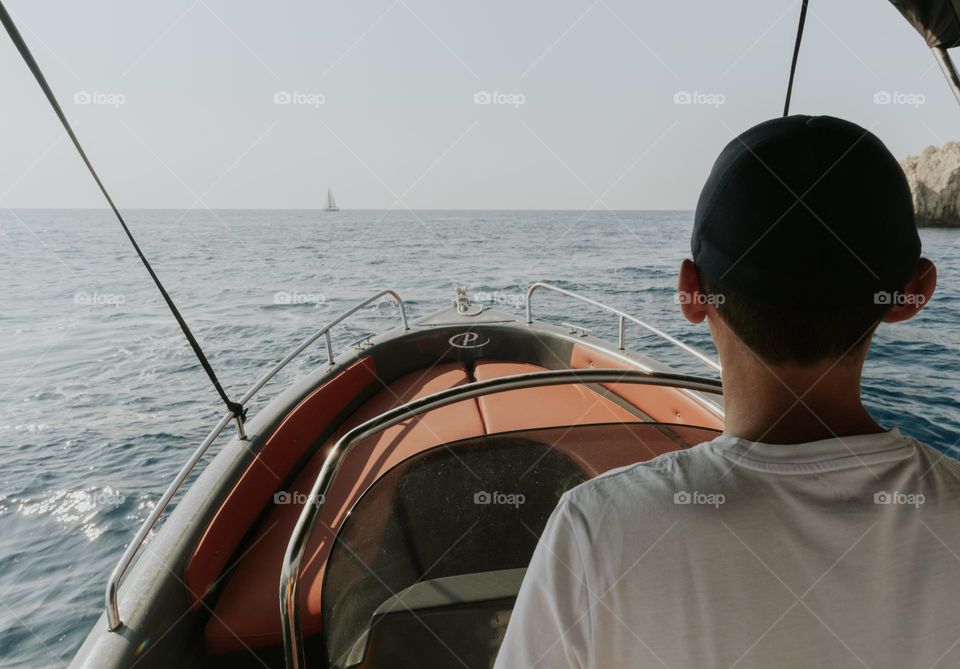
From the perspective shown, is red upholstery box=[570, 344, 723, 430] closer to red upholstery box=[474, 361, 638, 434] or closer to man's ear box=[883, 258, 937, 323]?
red upholstery box=[474, 361, 638, 434]

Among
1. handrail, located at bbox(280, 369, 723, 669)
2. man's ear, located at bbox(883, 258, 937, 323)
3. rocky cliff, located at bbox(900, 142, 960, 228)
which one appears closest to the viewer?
man's ear, located at bbox(883, 258, 937, 323)

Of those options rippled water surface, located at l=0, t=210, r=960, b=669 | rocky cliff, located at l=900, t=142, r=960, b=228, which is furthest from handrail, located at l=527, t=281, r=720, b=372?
rocky cliff, located at l=900, t=142, r=960, b=228

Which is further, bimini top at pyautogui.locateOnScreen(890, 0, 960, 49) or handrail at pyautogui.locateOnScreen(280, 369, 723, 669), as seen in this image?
bimini top at pyautogui.locateOnScreen(890, 0, 960, 49)

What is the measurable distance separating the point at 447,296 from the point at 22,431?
8.64m

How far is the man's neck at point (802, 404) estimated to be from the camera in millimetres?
650

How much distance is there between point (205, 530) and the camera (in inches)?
103

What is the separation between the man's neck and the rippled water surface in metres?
4.78

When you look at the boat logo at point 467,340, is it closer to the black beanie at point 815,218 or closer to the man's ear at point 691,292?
the man's ear at point 691,292

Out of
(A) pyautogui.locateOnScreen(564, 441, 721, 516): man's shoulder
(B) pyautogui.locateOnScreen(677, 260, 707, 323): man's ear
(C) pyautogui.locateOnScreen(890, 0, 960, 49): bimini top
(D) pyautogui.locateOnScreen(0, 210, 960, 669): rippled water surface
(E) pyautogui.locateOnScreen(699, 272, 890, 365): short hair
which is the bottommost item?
(D) pyautogui.locateOnScreen(0, 210, 960, 669): rippled water surface

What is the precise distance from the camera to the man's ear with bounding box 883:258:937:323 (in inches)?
27.4

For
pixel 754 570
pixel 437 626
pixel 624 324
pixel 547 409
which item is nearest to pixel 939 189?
pixel 624 324

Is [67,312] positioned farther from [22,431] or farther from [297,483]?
[297,483]

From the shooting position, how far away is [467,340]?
5.40m

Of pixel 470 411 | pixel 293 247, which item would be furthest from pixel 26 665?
pixel 293 247
